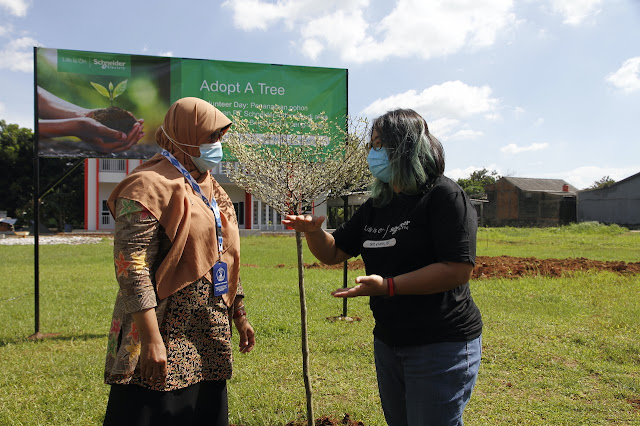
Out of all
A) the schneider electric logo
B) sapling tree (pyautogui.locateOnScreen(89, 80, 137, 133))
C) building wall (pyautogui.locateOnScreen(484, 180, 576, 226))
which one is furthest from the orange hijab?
building wall (pyautogui.locateOnScreen(484, 180, 576, 226))

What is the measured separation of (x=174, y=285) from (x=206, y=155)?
2.27 ft

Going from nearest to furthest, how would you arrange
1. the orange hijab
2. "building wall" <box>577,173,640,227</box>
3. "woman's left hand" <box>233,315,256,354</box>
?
the orange hijab
"woman's left hand" <box>233,315,256,354</box>
"building wall" <box>577,173,640,227</box>

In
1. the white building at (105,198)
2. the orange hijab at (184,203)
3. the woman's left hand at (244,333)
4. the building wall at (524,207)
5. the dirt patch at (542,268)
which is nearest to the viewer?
the orange hijab at (184,203)

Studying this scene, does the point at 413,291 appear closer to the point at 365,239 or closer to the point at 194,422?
the point at 365,239

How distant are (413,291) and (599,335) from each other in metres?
5.56

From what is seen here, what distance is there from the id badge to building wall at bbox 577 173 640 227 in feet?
153

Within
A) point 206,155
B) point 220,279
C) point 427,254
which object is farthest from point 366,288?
point 206,155

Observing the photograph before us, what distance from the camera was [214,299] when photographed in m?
2.27

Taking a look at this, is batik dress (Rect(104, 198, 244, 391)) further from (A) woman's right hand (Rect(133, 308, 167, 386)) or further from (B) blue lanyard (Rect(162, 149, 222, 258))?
(B) blue lanyard (Rect(162, 149, 222, 258))

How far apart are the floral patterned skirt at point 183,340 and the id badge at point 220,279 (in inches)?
1.1

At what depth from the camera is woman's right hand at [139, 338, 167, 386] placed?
6.47 ft

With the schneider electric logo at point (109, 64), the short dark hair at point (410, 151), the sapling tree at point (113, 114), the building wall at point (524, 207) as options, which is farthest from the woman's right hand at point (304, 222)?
the building wall at point (524, 207)

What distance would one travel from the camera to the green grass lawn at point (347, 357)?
3.94 m

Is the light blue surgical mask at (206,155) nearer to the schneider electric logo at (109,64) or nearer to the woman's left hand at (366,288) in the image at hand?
the woman's left hand at (366,288)
